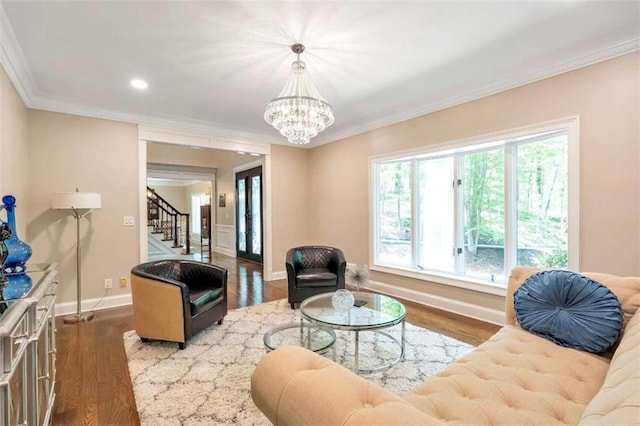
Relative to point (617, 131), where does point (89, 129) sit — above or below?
above

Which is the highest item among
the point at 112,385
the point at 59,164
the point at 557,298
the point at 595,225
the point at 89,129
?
the point at 89,129

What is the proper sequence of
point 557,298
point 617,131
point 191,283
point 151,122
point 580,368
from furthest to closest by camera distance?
point 151,122 < point 191,283 < point 617,131 < point 557,298 < point 580,368

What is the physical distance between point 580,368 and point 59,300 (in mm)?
5285

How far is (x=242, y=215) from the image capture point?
8.48m

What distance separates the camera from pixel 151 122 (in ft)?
14.9

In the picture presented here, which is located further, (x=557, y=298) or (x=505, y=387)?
(x=557, y=298)

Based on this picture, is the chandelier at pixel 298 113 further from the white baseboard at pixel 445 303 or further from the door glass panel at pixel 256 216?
the door glass panel at pixel 256 216

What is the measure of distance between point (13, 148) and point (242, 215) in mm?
5523

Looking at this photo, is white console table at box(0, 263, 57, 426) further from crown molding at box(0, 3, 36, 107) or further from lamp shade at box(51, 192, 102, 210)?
crown molding at box(0, 3, 36, 107)

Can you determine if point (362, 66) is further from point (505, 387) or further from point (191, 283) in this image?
point (191, 283)

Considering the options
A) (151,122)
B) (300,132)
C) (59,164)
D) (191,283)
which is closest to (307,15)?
(300,132)

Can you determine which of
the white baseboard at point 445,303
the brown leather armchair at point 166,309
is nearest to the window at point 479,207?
the white baseboard at point 445,303

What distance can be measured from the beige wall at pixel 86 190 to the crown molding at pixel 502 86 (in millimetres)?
3580

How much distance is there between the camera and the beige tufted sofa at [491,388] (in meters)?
0.82
